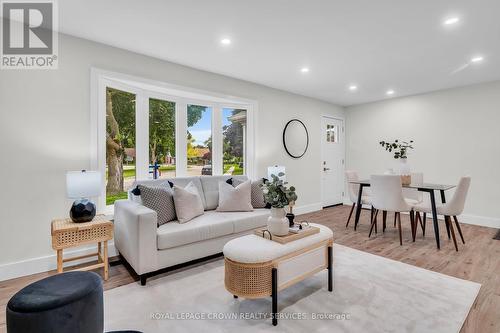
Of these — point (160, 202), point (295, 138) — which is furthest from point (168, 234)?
point (295, 138)

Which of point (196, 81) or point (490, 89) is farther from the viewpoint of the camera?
point (490, 89)

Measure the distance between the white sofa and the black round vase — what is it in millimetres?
297

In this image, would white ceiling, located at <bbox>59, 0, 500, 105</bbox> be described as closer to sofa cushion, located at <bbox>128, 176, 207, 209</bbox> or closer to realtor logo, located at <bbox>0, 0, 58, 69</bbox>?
realtor logo, located at <bbox>0, 0, 58, 69</bbox>

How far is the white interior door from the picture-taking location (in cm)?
596

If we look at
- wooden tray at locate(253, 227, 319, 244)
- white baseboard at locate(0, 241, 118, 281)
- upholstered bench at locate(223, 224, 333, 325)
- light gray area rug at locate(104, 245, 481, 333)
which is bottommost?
light gray area rug at locate(104, 245, 481, 333)

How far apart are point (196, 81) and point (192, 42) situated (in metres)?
0.88

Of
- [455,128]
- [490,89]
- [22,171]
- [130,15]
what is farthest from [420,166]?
[22,171]

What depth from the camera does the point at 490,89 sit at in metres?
4.38

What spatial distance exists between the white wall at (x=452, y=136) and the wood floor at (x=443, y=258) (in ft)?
2.43

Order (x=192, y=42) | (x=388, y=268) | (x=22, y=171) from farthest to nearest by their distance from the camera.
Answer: (x=192, y=42) < (x=388, y=268) < (x=22, y=171)

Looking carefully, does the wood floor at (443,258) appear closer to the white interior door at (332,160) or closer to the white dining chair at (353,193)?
the white dining chair at (353,193)

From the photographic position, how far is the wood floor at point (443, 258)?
6.43ft

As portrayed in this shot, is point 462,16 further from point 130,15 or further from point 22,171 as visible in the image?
point 22,171

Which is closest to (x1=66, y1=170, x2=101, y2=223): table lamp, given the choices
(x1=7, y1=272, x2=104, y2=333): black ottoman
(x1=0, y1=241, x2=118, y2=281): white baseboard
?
(x1=0, y1=241, x2=118, y2=281): white baseboard
